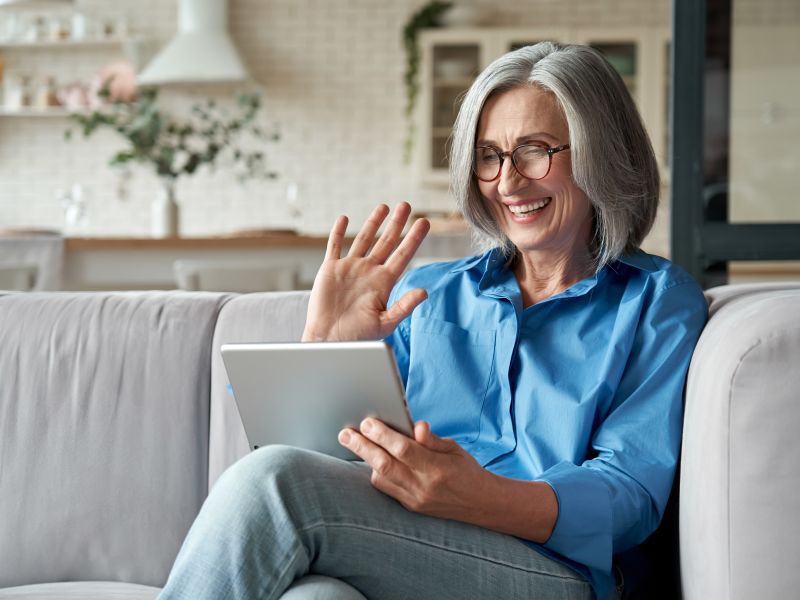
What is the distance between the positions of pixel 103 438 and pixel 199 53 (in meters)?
5.37

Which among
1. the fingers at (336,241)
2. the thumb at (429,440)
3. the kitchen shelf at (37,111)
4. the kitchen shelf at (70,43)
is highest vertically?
the kitchen shelf at (70,43)

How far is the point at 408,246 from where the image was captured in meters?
1.59

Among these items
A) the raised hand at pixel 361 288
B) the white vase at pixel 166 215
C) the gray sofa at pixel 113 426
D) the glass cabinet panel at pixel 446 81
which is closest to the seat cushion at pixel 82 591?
the gray sofa at pixel 113 426

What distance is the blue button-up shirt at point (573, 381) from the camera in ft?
4.50

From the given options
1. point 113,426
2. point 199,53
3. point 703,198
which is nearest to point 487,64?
point 199,53

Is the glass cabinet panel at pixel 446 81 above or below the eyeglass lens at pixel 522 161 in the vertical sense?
above

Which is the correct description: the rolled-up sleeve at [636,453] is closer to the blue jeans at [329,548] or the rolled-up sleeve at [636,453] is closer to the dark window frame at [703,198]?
the blue jeans at [329,548]

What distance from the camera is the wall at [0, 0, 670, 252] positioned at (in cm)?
715

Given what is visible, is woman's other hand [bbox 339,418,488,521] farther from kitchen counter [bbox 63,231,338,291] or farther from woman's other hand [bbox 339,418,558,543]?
kitchen counter [bbox 63,231,338,291]

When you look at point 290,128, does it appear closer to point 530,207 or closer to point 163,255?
point 163,255

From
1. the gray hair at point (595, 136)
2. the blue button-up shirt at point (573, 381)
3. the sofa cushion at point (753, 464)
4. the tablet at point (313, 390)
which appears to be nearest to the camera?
the sofa cushion at point (753, 464)

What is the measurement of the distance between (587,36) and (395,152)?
150 cm

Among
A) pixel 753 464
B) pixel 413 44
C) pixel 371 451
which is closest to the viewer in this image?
pixel 753 464

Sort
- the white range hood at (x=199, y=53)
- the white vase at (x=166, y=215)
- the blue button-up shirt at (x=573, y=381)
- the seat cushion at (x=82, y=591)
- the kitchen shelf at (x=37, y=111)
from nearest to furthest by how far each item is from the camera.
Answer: the blue button-up shirt at (x=573, y=381) → the seat cushion at (x=82, y=591) → the white vase at (x=166, y=215) → the white range hood at (x=199, y=53) → the kitchen shelf at (x=37, y=111)
